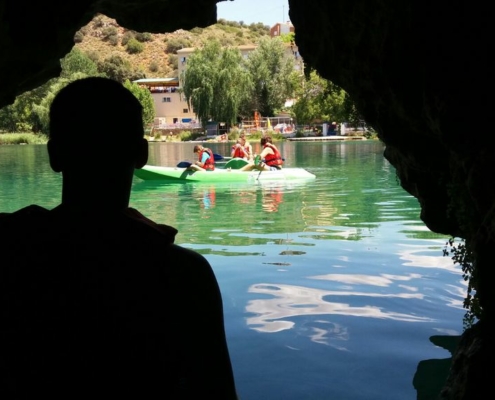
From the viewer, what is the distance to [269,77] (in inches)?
2544

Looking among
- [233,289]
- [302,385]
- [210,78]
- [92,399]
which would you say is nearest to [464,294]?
[233,289]

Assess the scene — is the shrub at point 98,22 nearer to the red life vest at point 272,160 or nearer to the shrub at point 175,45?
the shrub at point 175,45

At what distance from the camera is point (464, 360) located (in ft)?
8.84

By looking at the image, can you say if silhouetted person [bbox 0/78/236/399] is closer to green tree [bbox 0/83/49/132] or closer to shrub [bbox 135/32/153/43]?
green tree [bbox 0/83/49/132]

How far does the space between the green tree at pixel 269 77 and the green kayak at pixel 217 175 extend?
152 ft

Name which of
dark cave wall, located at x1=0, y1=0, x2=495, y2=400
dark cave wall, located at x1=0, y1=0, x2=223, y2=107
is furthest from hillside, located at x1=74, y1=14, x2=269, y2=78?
dark cave wall, located at x1=0, y1=0, x2=495, y2=400

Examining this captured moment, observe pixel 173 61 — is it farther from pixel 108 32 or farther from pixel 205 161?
pixel 205 161

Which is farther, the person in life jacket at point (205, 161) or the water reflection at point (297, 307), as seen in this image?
the person in life jacket at point (205, 161)

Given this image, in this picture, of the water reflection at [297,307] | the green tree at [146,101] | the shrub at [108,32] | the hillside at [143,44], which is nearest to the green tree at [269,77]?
the green tree at [146,101]

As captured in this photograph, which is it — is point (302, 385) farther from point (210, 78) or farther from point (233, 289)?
point (210, 78)

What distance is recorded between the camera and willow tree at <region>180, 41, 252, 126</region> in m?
56.6

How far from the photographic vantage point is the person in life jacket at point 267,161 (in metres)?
18.3

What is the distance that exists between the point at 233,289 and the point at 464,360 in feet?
12.7

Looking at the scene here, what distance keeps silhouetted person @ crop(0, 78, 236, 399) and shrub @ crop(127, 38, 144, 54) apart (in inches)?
4678
